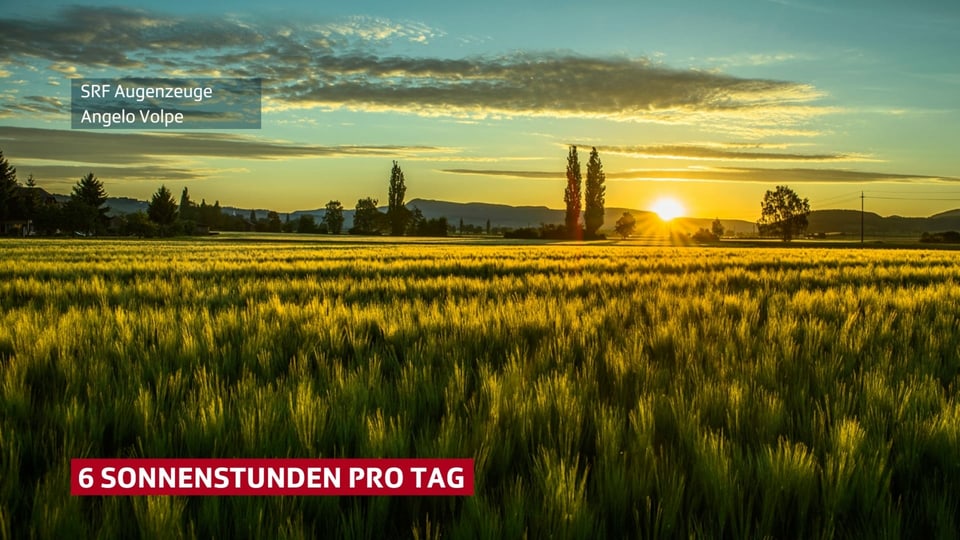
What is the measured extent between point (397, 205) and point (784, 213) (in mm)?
89746

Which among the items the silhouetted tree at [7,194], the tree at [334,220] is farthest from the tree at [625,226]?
the silhouetted tree at [7,194]

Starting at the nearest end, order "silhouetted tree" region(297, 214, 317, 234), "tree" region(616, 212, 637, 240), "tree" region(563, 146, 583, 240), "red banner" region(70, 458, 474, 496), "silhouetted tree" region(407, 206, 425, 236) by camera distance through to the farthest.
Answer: "red banner" region(70, 458, 474, 496) → "tree" region(563, 146, 583, 240) → "silhouetted tree" region(407, 206, 425, 236) → "silhouetted tree" region(297, 214, 317, 234) → "tree" region(616, 212, 637, 240)

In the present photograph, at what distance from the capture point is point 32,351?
3652 mm

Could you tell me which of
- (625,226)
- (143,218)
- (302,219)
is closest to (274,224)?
(302,219)

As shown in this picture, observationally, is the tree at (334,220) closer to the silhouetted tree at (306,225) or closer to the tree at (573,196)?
the silhouetted tree at (306,225)

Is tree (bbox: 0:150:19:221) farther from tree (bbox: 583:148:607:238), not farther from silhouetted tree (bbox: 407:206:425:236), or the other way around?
tree (bbox: 583:148:607:238)

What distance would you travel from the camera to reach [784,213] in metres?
144

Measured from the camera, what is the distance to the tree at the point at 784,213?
465 feet

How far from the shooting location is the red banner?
178 centimetres

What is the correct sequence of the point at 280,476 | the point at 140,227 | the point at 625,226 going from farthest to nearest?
the point at 625,226, the point at 140,227, the point at 280,476

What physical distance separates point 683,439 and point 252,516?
54.9 inches

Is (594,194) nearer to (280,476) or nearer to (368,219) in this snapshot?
(368,219)

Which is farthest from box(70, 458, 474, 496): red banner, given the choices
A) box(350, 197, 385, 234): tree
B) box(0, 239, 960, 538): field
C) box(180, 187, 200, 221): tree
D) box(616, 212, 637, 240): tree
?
box(180, 187, 200, 221): tree

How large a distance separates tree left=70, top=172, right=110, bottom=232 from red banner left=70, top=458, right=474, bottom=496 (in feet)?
349
